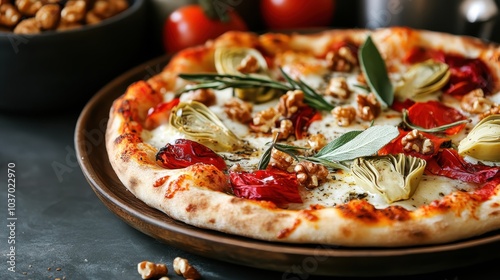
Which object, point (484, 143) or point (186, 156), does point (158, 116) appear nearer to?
point (186, 156)

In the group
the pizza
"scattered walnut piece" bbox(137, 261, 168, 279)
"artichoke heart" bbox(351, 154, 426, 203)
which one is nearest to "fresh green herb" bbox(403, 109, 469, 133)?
the pizza

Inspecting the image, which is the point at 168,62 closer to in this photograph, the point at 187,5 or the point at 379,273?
the point at 187,5

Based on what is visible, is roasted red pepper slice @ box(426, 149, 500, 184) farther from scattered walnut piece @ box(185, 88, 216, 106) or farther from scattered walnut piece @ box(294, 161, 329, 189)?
scattered walnut piece @ box(185, 88, 216, 106)

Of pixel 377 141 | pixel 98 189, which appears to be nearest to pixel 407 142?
pixel 377 141

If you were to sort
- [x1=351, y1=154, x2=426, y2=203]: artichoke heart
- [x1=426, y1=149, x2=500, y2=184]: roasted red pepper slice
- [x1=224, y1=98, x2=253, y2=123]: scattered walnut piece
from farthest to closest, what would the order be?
[x1=224, y1=98, x2=253, y2=123]: scattered walnut piece
[x1=426, y1=149, x2=500, y2=184]: roasted red pepper slice
[x1=351, y1=154, x2=426, y2=203]: artichoke heart

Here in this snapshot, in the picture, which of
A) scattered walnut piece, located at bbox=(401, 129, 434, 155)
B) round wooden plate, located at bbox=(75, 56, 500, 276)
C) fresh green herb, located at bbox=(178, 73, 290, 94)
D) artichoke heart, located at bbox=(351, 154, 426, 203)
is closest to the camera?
round wooden plate, located at bbox=(75, 56, 500, 276)

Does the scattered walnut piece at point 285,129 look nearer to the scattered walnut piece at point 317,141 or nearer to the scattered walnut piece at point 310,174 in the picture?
the scattered walnut piece at point 317,141
